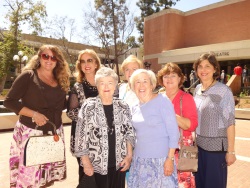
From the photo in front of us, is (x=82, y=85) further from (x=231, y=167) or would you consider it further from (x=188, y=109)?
(x=231, y=167)

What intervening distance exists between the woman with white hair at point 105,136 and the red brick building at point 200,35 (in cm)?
2409

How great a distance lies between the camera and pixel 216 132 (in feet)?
9.37

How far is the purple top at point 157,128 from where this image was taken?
2479 millimetres

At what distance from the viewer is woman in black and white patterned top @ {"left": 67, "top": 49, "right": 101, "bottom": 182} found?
3021 mm

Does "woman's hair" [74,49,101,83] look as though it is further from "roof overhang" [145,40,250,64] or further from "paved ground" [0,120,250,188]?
"roof overhang" [145,40,250,64]

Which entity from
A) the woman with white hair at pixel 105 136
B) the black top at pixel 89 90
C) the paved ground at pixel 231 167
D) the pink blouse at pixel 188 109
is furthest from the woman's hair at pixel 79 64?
the paved ground at pixel 231 167

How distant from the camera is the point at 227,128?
287 cm

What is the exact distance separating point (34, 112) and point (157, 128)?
141 centimetres

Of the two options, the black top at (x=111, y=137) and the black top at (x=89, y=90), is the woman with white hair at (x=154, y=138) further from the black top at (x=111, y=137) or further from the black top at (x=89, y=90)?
the black top at (x=89, y=90)

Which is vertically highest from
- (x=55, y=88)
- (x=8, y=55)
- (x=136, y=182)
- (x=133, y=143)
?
(x=8, y=55)

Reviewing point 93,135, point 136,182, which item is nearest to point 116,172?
point 136,182

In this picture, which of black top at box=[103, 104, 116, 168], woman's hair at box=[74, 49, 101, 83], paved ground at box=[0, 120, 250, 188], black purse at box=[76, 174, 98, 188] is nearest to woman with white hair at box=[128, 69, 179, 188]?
black top at box=[103, 104, 116, 168]

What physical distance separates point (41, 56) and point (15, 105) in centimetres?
70

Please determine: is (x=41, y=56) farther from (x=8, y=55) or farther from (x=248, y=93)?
(x=8, y=55)
